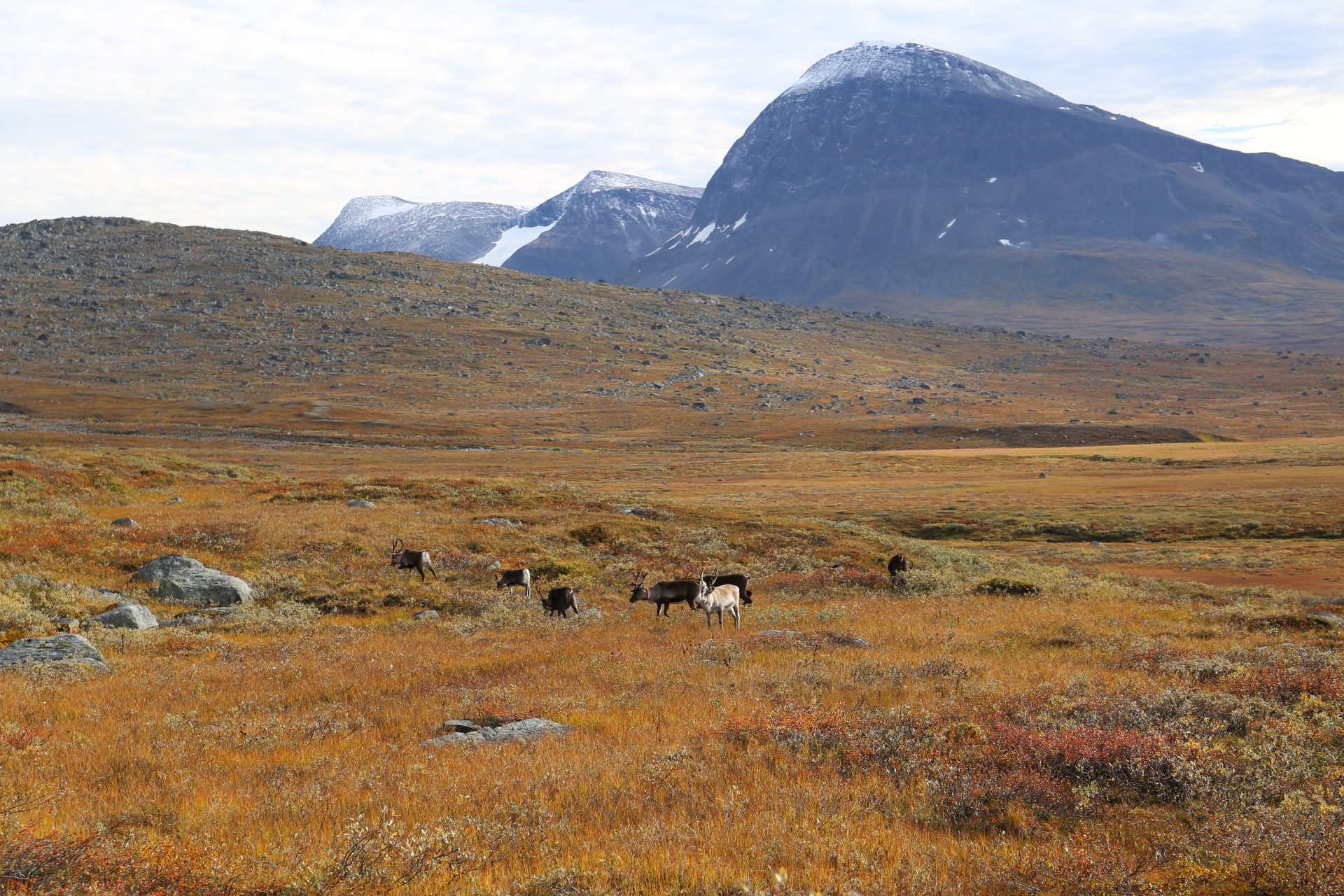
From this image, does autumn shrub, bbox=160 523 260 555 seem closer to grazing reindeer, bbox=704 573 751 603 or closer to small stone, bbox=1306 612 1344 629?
grazing reindeer, bbox=704 573 751 603

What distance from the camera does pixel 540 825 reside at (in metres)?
7.07

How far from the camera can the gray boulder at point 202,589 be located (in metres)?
21.2

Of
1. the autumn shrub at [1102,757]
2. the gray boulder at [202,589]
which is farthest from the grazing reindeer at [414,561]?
the autumn shrub at [1102,757]

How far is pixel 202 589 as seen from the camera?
21578 millimetres

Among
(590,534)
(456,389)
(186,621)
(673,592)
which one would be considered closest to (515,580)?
(673,592)

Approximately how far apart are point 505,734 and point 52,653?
1008cm

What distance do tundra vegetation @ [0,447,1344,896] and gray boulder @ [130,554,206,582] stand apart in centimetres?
53

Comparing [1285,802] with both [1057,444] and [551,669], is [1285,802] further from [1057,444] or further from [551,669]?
[1057,444]

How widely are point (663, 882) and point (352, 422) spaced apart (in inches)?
4884

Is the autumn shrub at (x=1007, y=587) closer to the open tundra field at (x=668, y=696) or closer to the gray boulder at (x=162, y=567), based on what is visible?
the open tundra field at (x=668, y=696)

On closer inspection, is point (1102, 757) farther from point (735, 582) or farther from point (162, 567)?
point (162, 567)

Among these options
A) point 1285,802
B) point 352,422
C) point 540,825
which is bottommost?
point 352,422

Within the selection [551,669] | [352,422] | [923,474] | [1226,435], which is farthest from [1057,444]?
[551,669]

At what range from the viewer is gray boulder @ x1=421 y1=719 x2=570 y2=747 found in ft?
32.3
